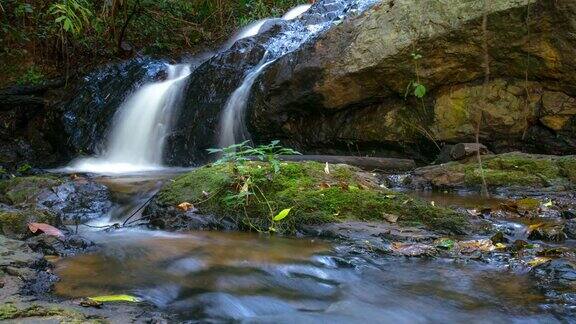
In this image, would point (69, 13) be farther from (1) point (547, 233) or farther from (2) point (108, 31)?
(2) point (108, 31)

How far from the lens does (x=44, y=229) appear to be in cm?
310

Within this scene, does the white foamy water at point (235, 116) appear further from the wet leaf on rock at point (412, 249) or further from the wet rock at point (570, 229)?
the wet rock at point (570, 229)

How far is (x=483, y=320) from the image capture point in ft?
6.75

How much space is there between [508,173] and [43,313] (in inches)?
195

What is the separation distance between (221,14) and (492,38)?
27.2 feet

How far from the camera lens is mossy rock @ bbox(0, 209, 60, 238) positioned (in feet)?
10.6

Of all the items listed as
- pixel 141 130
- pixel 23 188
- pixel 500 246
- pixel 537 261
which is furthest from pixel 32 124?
pixel 537 261

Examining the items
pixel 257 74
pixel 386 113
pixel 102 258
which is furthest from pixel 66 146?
pixel 102 258

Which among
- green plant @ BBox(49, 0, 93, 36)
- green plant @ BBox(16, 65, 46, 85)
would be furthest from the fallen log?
green plant @ BBox(16, 65, 46, 85)

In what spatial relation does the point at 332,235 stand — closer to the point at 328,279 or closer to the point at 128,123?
the point at 328,279

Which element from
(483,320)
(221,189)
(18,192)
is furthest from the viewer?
(18,192)

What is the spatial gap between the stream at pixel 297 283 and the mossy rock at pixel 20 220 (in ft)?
1.82

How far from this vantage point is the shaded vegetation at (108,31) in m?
10.5

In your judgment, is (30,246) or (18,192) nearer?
(30,246)
